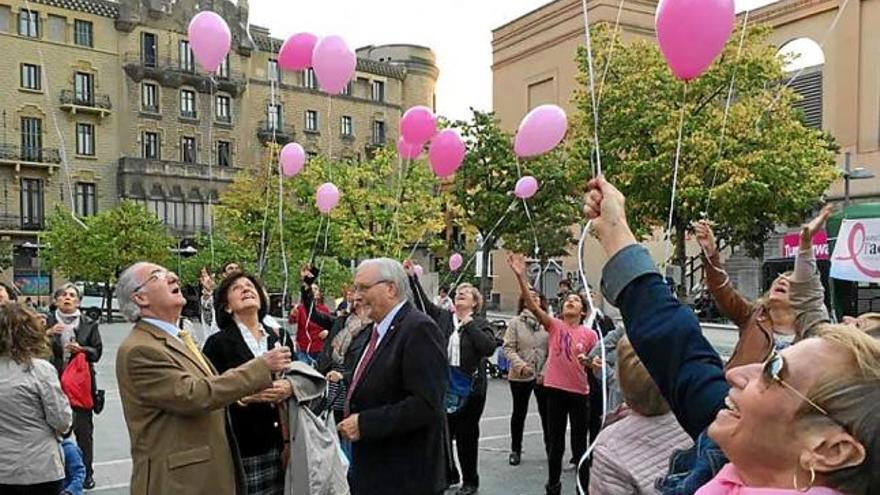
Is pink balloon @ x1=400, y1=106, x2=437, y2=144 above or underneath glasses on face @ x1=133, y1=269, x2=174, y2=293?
above

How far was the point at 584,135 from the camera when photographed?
2123 cm

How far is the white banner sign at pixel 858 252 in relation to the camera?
884 cm

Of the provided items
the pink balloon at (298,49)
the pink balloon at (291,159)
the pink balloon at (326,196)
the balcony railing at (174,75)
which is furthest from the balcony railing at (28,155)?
the pink balloon at (298,49)

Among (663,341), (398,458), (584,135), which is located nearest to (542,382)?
(398,458)

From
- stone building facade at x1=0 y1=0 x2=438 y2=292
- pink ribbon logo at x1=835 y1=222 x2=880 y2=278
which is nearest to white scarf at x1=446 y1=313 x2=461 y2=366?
pink ribbon logo at x1=835 y1=222 x2=880 y2=278

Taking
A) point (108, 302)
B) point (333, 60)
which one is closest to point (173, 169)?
point (108, 302)

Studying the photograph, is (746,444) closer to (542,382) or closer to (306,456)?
(306,456)

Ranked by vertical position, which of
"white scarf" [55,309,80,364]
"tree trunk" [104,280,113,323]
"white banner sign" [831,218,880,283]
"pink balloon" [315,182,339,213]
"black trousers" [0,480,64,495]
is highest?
"pink balloon" [315,182,339,213]

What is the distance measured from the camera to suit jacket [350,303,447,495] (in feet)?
10.7

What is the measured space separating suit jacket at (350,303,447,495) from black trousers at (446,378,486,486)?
2884mm

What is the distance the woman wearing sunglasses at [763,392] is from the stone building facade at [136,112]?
38.9m

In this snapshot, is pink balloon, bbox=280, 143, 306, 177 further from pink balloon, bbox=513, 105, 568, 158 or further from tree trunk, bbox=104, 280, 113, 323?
tree trunk, bbox=104, 280, 113, 323

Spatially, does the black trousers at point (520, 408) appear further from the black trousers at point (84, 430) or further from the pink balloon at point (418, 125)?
the black trousers at point (84, 430)

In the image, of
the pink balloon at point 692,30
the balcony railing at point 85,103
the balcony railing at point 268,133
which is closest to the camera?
the pink balloon at point 692,30
